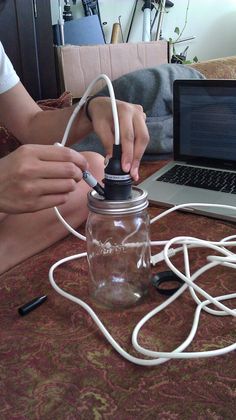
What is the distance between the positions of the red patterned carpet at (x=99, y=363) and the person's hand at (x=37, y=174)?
138 mm

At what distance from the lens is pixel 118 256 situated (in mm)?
543

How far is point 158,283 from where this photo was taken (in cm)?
54

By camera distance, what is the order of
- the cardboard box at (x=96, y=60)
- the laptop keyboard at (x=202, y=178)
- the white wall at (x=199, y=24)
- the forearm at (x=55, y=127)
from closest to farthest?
the forearm at (x=55, y=127) → the laptop keyboard at (x=202, y=178) → the cardboard box at (x=96, y=60) → the white wall at (x=199, y=24)

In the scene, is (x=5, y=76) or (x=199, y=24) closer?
(x=5, y=76)

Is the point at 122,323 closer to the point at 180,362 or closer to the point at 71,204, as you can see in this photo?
the point at 180,362

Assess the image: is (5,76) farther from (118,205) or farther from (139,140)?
(118,205)

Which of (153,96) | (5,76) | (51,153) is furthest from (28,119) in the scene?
(51,153)

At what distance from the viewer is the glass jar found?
507mm

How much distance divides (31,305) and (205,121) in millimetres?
633

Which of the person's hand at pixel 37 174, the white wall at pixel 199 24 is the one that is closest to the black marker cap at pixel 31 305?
the person's hand at pixel 37 174

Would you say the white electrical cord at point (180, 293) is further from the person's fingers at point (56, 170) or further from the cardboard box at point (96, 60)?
the cardboard box at point (96, 60)

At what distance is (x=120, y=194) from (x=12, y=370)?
0.22 meters

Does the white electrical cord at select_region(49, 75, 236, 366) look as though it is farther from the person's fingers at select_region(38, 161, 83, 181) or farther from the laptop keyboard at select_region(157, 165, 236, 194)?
the laptop keyboard at select_region(157, 165, 236, 194)

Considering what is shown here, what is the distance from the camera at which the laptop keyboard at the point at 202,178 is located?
846 mm
